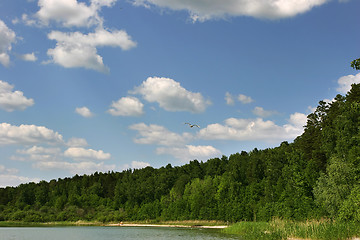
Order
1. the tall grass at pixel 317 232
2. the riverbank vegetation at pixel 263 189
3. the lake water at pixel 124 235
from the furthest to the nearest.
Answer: the lake water at pixel 124 235 < the riverbank vegetation at pixel 263 189 < the tall grass at pixel 317 232

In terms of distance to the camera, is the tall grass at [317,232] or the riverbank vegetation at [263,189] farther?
the riverbank vegetation at [263,189]

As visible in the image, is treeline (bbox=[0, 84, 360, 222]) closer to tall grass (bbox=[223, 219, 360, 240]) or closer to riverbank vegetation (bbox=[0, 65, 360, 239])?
riverbank vegetation (bbox=[0, 65, 360, 239])

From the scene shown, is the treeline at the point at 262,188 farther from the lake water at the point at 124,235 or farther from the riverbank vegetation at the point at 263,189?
the lake water at the point at 124,235

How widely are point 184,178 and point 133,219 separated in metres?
30.4

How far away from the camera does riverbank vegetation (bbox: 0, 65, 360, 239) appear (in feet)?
204

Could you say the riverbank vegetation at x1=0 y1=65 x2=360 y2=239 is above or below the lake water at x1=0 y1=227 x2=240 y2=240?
above

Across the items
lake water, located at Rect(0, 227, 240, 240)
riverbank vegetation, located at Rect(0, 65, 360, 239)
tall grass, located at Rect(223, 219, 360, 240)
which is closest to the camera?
tall grass, located at Rect(223, 219, 360, 240)

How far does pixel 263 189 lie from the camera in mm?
127250

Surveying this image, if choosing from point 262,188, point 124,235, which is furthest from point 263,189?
point 124,235

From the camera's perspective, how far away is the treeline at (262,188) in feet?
207

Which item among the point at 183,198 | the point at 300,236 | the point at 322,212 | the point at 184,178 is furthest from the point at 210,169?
the point at 300,236

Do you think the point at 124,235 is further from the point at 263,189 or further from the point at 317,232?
the point at 263,189

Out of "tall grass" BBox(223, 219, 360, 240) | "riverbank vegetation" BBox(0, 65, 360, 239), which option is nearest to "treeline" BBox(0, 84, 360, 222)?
"riverbank vegetation" BBox(0, 65, 360, 239)

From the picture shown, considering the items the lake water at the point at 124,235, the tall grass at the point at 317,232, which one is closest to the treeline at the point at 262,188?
the tall grass at the point at 317,232
